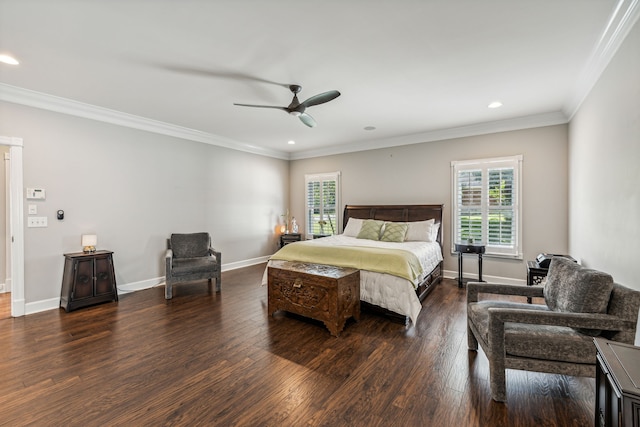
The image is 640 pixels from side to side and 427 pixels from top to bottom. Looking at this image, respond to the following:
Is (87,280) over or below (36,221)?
below

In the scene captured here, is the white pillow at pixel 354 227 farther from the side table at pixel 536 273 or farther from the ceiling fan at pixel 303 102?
the side table at pixel 536 273

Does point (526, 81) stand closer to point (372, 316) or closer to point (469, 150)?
point (469, 150)

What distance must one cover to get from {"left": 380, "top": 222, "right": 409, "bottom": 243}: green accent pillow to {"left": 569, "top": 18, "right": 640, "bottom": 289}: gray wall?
2.36 meters

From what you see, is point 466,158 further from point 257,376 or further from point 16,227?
point 16,227

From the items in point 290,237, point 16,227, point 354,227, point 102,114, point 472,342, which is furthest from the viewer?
Result: point 290,237

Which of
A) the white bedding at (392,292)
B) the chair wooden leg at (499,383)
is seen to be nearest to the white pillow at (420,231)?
the white bedding at (392,292)

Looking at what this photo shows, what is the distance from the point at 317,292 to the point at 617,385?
240 cm

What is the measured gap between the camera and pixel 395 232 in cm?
504

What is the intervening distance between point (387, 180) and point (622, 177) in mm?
4030

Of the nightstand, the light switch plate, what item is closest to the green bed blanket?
the nightstand

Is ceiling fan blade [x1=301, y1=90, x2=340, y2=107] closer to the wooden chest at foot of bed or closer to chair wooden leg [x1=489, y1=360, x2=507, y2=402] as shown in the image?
the wooden chest at foot of bed

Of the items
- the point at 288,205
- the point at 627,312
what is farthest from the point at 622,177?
the point at 288,205

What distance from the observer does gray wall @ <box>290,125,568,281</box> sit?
456 cm

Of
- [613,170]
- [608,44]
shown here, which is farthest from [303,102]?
[613,170]
